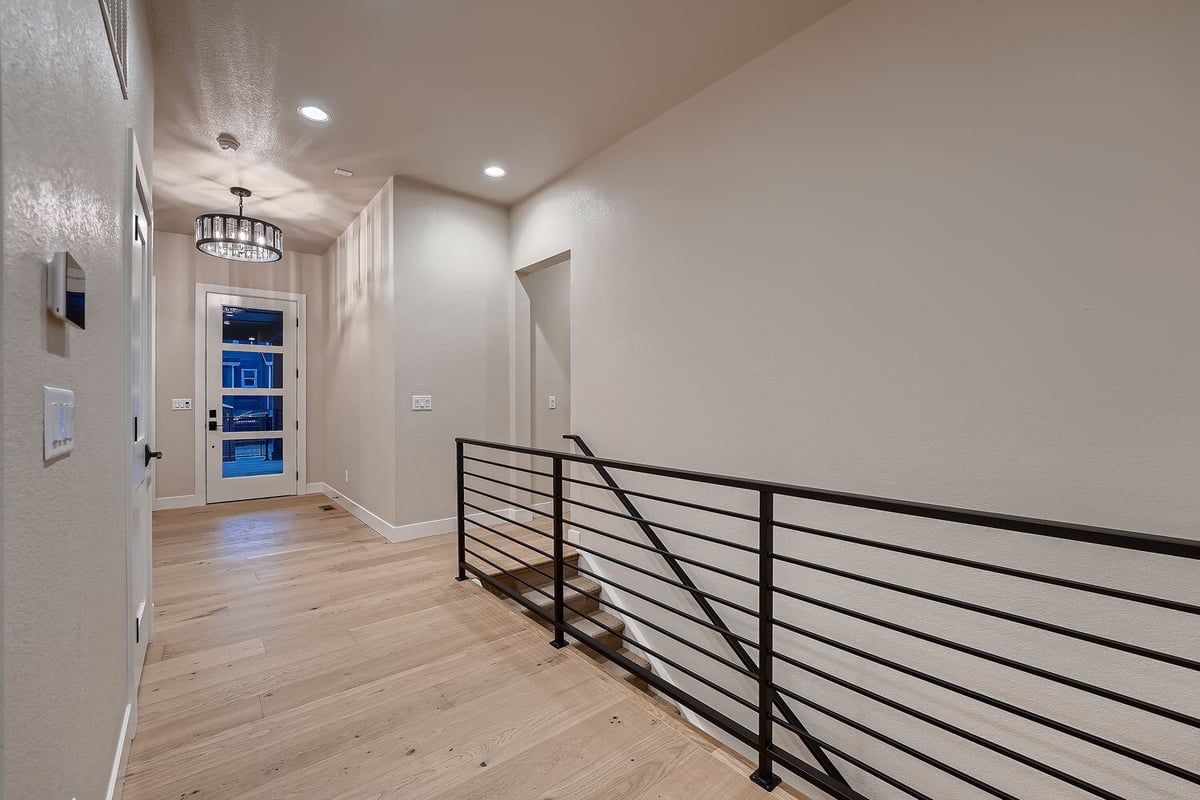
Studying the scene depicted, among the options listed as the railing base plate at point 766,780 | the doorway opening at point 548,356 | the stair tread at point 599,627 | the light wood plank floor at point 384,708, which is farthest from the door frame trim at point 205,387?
the railing base plate at point 766,780

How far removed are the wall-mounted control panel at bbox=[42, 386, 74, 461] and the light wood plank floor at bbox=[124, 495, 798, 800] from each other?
1.29m

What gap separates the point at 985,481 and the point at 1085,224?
2.89ft

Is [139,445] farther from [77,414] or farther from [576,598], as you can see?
[576,598]

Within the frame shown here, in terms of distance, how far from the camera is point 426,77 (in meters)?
2.71

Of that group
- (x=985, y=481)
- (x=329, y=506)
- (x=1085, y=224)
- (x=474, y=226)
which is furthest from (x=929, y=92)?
(x=329, y=506)

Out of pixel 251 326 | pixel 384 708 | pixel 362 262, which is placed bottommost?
pixel 384 708

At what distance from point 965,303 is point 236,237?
425 centimetres

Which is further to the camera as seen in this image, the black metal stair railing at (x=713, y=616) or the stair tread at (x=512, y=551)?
the stair tread at (x=512, y=551)

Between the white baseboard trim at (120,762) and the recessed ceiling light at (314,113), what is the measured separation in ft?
9.73

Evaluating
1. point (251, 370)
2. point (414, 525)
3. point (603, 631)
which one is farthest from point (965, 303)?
point (251, 370)

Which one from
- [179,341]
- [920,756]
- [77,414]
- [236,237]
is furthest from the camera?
[179,341]

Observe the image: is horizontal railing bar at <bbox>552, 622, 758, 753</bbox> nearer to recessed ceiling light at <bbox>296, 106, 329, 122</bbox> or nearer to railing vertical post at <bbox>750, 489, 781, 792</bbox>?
railing vertical post at <bbox>750, 489, 781, 792</bbox>

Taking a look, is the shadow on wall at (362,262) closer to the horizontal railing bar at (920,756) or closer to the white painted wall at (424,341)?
the white painted wall at (424,341)

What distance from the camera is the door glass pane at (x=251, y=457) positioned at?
5480 millimetres
